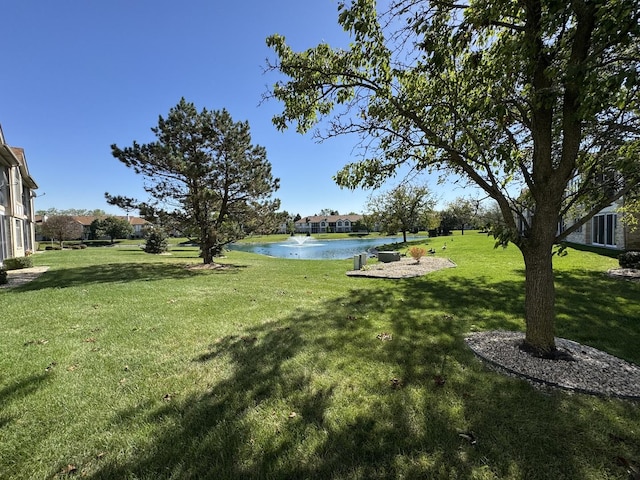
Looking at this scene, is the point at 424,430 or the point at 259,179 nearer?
the point at 424,430

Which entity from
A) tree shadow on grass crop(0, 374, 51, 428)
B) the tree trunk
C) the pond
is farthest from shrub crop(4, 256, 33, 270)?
the tree trunk

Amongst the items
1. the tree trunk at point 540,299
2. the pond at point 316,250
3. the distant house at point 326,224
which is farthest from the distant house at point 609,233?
the distant house at point 326,224

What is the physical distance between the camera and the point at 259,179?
52.5ft

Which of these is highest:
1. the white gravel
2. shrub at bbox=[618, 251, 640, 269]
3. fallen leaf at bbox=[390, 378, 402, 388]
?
shrub at bbox=[618, 251, 640, 269]

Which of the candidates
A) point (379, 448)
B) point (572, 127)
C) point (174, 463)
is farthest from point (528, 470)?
point (572, 127)

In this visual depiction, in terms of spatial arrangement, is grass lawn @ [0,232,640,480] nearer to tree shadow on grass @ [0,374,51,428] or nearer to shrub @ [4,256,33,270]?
tree shadow on grass @ [0,374,51,428]

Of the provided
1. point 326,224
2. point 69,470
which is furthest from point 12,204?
point 326,224

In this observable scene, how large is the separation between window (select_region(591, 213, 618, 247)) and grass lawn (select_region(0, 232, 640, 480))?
17.4 metres

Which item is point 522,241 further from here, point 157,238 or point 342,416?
point 157,238

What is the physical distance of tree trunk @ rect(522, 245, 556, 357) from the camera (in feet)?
13.7

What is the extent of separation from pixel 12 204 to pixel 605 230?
37.6 m

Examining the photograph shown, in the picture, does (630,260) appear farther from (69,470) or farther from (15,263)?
(15,263)

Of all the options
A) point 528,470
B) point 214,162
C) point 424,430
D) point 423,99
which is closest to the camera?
point 528,470

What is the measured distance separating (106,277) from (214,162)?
7.11 metres
